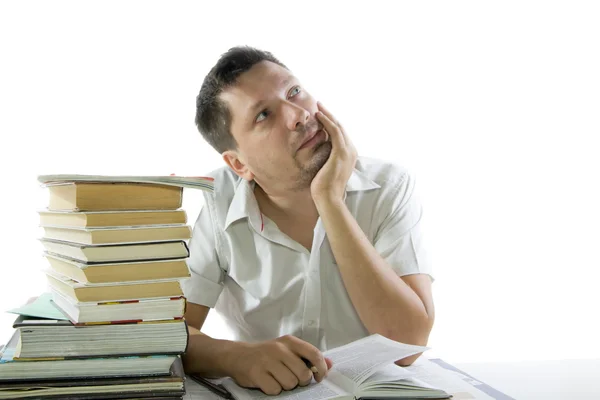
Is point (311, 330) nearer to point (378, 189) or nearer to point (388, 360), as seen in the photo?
point (378, 189)

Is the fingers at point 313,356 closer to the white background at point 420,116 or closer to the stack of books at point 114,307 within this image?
the stack of books at point 114,307

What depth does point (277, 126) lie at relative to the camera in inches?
68.4

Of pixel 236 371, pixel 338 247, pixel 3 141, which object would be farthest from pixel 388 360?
pixel 3 141

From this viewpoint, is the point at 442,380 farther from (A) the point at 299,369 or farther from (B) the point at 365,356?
(A) the point at 299,369

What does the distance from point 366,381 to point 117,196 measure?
0.52 meters

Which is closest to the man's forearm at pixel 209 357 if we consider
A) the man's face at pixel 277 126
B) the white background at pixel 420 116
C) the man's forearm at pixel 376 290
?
the man's forearm at pixel 376 290

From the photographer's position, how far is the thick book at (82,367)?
1.01m

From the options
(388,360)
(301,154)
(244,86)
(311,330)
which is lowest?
(311,330)

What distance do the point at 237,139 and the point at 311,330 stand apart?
0.59m

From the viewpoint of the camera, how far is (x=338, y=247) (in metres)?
1.57

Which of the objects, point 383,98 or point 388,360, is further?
point 383,98

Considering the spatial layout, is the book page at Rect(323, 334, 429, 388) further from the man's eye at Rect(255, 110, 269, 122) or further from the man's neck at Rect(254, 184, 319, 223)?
the man's eye at Rect(255, 110, 269, 122)

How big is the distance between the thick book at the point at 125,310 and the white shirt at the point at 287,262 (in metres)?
0.64

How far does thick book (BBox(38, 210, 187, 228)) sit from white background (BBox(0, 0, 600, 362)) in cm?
174
